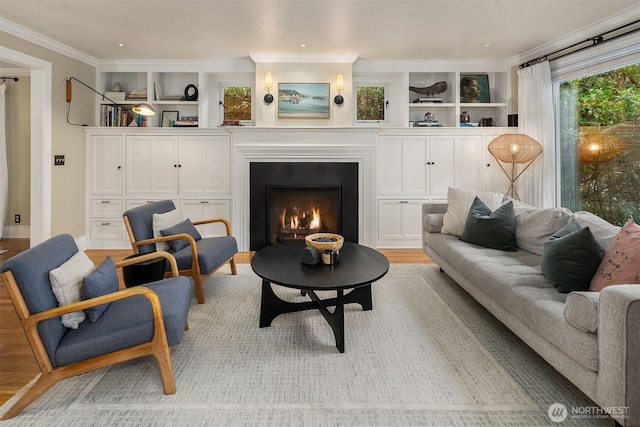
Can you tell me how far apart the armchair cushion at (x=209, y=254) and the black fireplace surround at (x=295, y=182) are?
1.15 metres

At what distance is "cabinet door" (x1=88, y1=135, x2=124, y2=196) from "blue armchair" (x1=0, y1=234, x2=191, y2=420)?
3.29 meters

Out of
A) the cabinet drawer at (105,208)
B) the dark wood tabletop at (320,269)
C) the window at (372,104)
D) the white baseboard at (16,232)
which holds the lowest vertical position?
the dark wood tabletop at (320,269)

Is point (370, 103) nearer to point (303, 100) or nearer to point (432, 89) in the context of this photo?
point (432, 89)

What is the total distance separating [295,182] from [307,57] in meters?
1.63

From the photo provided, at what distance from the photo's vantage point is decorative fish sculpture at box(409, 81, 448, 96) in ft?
16.0

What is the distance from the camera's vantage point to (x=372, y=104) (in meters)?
5.09

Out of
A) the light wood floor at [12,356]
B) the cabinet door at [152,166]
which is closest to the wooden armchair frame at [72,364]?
the light wood floor at [12,356]

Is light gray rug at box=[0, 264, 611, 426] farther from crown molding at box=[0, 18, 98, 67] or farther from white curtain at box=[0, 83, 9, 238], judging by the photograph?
white curtain at box=[0, 83, 9, 238]

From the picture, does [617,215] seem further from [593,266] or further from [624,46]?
[593,266]

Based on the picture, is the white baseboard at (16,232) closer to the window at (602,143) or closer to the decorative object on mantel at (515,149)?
the decorative object on mantel at (515,149)

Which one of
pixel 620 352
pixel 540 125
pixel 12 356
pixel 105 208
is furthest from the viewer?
pixel 105 208

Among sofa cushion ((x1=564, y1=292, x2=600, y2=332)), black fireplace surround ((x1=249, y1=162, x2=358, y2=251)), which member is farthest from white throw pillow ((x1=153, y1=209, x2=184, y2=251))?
sofa cushion ((x1=564, y1=292, x2=600, y2=332))

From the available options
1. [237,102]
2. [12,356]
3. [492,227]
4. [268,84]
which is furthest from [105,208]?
[492,227]

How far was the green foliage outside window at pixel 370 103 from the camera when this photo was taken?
509 cm
